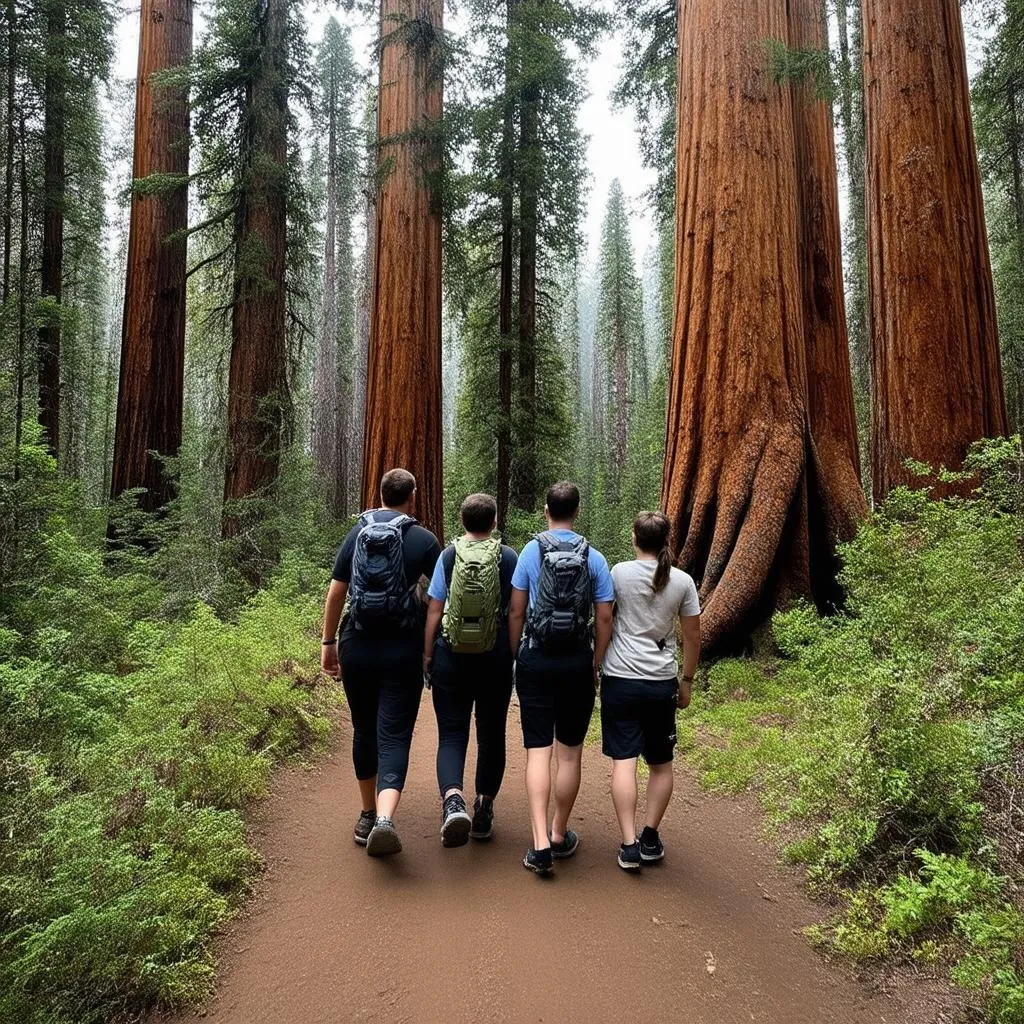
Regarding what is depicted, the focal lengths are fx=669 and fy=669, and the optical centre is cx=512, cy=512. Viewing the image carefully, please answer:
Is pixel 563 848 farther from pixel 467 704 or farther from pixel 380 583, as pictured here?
pixel 380 583

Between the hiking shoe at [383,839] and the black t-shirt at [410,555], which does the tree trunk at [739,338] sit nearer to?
the black t-shirt at [410,555]

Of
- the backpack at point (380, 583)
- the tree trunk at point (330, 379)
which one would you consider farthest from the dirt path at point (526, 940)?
the tree trunk at point (330, 379)

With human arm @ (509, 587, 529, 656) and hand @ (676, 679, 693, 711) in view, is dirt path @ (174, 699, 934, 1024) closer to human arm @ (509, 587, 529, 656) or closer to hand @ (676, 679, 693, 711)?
hand @ (676, 679, 693, 711)

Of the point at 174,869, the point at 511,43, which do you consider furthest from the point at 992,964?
the point at 511,43

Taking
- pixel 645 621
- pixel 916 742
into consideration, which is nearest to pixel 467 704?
pixel 645 621

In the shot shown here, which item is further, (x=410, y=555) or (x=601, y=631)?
(x=410, y=555)

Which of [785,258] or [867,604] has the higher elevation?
[785,258]

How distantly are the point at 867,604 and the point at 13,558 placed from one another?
6537mm

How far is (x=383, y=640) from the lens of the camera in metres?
3.43

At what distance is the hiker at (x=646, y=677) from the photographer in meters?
3.22

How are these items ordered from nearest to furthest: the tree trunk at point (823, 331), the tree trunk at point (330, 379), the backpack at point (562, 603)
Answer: the backpack at point (562, 603)
the tree trunk at point (823, 331)
the tree trunk at point (330, 379)

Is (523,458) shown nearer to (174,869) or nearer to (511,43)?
(511,43)

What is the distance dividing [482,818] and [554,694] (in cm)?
87

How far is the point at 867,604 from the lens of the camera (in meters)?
4.11
